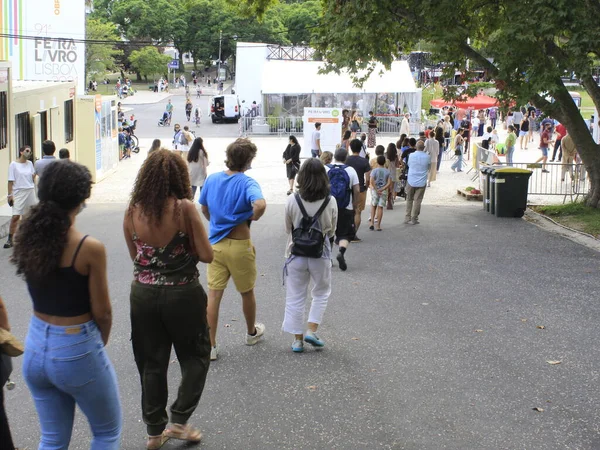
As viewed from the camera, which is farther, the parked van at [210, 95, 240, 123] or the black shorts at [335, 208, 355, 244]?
the parked van at [210, 95, 240, 123]

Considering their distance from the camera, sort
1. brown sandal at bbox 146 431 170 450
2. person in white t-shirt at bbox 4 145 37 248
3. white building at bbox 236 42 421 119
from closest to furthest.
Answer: brown sandal at bbox 146 431 170 450
person in white t-shirt at bbox 4 145 37 248
white building at bbox 236 42 421 119

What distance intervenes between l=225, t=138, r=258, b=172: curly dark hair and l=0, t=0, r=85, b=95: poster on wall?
19724 mm

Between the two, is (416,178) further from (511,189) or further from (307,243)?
(307,243)

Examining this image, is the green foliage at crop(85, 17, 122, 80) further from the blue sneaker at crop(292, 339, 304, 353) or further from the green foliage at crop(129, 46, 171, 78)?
the blue sneaker at crop(292, 339, 304, 353)

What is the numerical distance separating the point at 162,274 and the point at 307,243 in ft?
7.07

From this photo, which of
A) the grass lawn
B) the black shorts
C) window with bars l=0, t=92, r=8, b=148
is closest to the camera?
the black shorts

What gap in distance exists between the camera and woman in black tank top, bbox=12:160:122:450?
347cm

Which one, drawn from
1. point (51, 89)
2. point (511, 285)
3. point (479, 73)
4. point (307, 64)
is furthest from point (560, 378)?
point (307, 64)

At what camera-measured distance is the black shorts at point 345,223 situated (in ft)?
32.2

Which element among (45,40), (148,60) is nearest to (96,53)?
(148,60)

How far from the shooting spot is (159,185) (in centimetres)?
436

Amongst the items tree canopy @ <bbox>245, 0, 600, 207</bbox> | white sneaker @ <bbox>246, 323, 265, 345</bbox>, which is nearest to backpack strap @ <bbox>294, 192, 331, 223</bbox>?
white sneaker @ <bbox>246, 323, 265, 345</bbox>

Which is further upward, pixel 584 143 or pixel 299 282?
pixel 584 143

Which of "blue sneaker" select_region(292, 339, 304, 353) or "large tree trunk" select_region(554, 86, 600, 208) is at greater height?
"large tree trunk" select_region(554, 86, 600, 208)
